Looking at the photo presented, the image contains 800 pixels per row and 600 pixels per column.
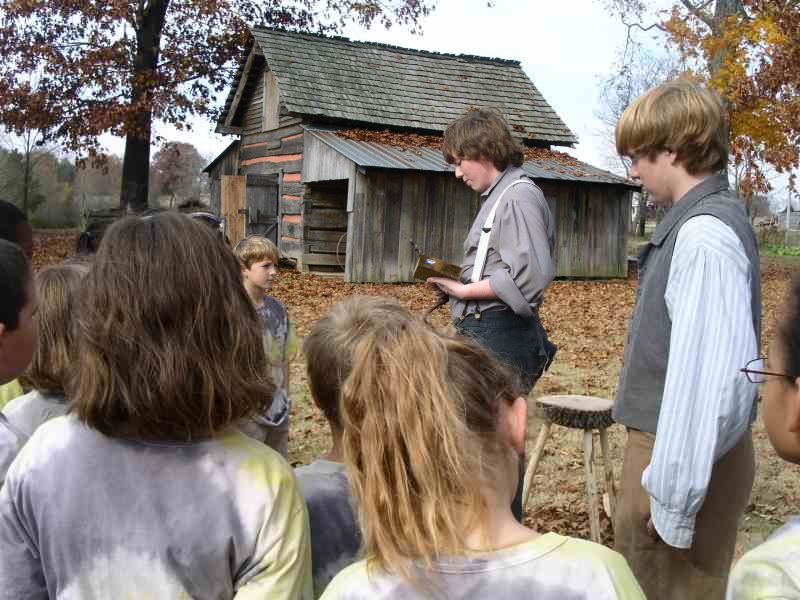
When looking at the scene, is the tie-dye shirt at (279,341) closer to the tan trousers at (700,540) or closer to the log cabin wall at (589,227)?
the tan trousers at (700,540)

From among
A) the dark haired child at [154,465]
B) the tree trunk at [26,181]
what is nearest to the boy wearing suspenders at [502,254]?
the dark haired child at [154,465]

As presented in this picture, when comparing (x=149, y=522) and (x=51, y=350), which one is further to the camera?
(x=51, y=350)

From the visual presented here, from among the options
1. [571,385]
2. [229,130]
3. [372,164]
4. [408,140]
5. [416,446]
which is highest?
[229,130]

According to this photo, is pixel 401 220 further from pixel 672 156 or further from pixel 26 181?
pixel 26 181

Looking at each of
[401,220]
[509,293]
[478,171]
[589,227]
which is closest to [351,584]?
[509,293]

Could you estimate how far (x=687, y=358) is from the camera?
1.93 m

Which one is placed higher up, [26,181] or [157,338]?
[26,181]

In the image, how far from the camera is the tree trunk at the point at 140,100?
1943 cm

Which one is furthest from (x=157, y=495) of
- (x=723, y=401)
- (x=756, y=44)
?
(x=756, y=44)

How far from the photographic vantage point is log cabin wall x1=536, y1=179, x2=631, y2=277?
17656mm

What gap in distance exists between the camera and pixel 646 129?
2.19 metres

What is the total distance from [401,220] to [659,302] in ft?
44.8

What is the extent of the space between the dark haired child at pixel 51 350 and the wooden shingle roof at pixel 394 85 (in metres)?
14.8

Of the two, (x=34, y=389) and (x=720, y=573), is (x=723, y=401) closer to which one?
(x=720, y=573)
